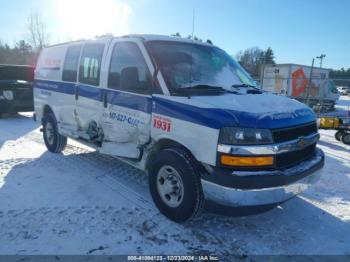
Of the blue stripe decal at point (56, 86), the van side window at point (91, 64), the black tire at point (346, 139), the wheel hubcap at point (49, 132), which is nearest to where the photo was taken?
the van side window at point (91, 64)

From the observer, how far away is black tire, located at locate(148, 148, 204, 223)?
3.49 metres

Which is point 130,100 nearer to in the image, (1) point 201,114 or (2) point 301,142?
(1) point 201,114

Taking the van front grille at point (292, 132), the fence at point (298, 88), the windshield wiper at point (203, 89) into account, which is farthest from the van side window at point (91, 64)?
the fence at point (298, 88)

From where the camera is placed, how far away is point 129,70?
406cm

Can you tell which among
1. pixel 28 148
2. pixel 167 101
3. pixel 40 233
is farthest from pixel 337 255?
pixel 28 148

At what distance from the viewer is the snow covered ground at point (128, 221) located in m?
3.36

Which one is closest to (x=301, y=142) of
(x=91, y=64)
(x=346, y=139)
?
(x=91, y=64)

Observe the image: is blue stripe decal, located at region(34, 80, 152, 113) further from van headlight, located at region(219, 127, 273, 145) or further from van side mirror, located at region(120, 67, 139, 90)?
van headlight, located at region(219, 127, 273, 145)

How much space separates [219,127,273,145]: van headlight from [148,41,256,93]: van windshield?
38.3 inches

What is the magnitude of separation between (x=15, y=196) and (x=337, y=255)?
13.5 feet

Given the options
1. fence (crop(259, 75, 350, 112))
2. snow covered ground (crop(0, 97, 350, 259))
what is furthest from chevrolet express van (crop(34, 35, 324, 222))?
fence (crop(259, 75, 350, 112))

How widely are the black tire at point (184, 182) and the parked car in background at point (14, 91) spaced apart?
879 cm

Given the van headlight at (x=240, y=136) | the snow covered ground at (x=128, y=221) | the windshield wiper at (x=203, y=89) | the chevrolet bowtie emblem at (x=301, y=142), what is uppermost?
the windshield wiper at (x=203, y=89)

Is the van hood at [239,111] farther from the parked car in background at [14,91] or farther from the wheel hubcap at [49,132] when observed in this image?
the parked car in background at [14,91]
